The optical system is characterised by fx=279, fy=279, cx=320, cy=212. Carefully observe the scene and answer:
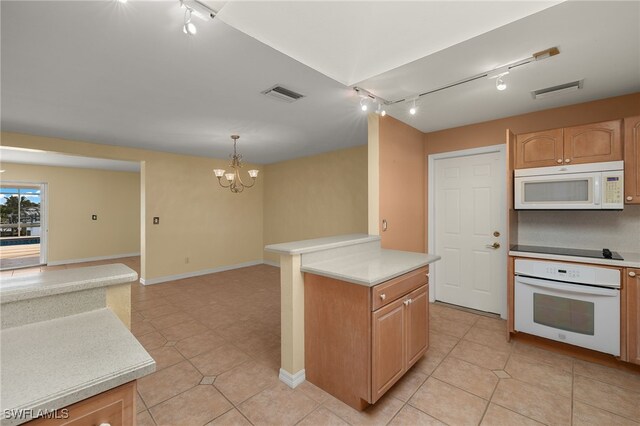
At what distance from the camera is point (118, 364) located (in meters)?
0.84

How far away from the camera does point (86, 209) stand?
7.11 metres

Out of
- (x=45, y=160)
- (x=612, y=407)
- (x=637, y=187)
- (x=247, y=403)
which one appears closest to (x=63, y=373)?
(x=247, y=403)

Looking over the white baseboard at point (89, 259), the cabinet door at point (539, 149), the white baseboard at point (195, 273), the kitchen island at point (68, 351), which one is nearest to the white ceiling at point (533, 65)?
the cabinet door at point (539, 149)

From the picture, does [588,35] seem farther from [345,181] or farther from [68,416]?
[345,181]

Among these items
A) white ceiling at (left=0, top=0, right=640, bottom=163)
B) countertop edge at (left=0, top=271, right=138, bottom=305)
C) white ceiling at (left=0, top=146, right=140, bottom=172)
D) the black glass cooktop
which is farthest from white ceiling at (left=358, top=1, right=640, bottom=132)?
white ceiling at (left=0, top=146, right=140, bottom=172)

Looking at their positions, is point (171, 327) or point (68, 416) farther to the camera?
point (171, 327)

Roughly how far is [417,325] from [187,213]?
16.3 ft

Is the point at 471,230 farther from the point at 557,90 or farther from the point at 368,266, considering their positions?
the point at 368,266

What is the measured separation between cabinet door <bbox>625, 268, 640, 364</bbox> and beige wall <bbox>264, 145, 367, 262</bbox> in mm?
3215

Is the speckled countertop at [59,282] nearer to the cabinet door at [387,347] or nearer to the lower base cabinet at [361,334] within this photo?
the lower base cabinet at [361,334]

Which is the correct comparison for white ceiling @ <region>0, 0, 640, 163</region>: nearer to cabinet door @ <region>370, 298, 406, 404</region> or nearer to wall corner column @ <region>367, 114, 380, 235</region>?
wall corner column @ <region>367, 114, 380, 235</region>

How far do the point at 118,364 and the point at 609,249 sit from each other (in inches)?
155

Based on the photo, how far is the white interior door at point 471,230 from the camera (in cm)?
340

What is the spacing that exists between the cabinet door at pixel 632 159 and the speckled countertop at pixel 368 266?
69.9 inches
